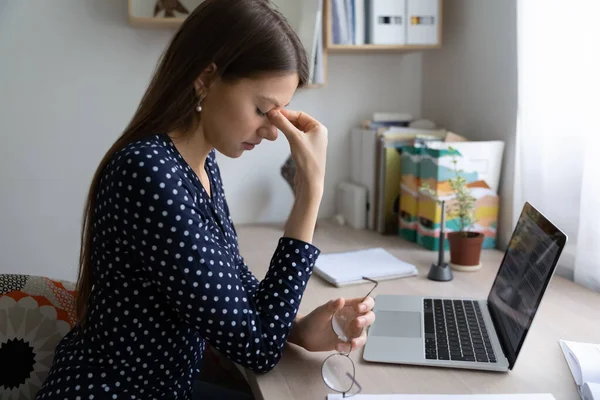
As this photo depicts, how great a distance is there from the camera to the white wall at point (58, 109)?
193cm

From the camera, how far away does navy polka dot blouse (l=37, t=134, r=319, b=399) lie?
0.96 meters

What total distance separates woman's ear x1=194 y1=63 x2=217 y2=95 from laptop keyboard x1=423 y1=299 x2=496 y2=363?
1.99 ft

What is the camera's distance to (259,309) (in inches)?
41.5

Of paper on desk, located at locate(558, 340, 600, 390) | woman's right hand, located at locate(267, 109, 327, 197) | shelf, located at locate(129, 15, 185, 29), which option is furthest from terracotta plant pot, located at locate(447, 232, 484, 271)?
shelf, located at locate(129, 15, 185, 29)

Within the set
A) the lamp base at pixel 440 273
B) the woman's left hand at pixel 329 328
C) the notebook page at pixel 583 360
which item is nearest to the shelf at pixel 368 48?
the lamp base at pixel 440 273

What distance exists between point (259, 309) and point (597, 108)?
0.92 metres

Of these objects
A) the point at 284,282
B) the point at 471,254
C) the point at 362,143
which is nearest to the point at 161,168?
the point at 284,282

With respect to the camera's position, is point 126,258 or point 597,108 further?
point 597,108

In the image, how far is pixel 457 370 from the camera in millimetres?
1044

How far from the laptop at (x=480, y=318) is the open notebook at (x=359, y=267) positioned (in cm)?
16

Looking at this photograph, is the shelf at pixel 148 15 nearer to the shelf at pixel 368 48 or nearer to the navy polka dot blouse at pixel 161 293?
the shelf at pixel 368 48

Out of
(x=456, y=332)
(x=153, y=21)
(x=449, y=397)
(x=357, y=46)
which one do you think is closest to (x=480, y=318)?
(x=456, y=332)

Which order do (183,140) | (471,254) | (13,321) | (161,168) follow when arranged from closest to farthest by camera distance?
1. (161,168)
2. (183,140)
3. (13,321)
4. (471,254)

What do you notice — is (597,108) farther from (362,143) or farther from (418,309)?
(362,143)
